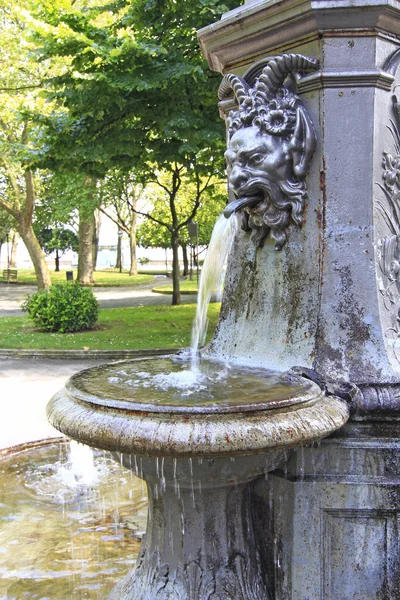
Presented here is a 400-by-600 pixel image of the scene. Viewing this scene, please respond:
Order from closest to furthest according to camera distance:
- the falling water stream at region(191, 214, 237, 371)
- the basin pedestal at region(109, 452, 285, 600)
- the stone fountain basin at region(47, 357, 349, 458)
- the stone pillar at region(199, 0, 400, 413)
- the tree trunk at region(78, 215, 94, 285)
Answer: the stone fountain basin at region(47, 357, 349, 458) → the basin pedestal at region(109, 452, 285, 600) → the stone pillar at region(199, 0, 400, 413) → the falling water stream at region(191, 214, 237, 371) → the tree trunk at region(78, 215, 94, 285)

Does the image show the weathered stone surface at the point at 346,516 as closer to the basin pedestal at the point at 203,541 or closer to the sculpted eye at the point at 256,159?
the basin pedestal at the point at 203,541

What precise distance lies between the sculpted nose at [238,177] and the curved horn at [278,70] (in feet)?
1.20

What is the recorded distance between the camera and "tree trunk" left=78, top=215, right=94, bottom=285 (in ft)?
97.1

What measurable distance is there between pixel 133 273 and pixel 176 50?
32537mm

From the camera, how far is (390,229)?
10.1 feet

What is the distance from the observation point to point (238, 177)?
308 centimetres

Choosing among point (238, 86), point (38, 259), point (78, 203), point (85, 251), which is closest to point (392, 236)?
point (238, 86)

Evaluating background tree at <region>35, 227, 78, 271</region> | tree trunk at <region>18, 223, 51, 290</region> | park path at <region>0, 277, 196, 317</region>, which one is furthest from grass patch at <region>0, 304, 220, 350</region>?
background tree at <region>35, 227, 78, 271</region>

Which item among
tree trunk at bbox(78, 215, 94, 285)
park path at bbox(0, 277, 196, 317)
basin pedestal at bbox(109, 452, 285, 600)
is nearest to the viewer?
basin pedestal at bbox(109, 452, 285, 600)

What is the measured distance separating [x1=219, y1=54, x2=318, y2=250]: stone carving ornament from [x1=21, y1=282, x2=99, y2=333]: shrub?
12803 millimetres

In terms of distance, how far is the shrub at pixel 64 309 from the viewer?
50.9ft

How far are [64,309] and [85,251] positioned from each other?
50.5 ft

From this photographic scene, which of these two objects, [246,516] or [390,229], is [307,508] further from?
[390,229]

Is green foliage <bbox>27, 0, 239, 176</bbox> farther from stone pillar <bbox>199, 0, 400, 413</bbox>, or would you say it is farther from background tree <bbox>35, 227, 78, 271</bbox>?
background tree <bbox>35, 227, 78, 271</bbox>
